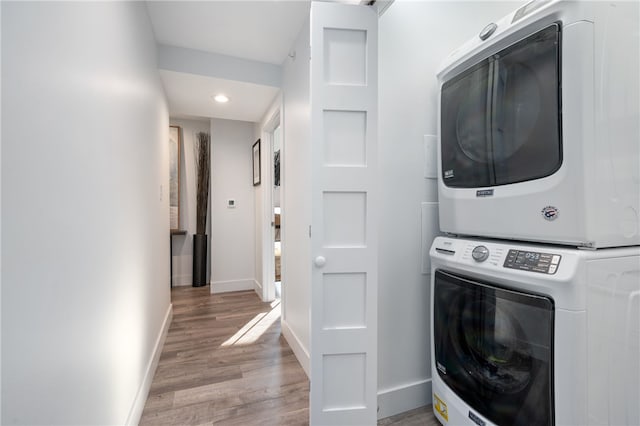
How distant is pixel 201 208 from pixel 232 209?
0.49m

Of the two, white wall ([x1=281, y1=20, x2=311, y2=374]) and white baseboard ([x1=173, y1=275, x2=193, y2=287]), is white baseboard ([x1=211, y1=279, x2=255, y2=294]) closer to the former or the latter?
white baseboard ([x1=173, y1=275, x2=193, y2=287])

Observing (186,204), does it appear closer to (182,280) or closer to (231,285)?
(182,280)

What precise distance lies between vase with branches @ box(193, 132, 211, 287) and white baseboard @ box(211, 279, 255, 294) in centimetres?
39

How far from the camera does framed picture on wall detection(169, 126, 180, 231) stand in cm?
414

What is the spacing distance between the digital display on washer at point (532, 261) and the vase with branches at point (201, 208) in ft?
12.7

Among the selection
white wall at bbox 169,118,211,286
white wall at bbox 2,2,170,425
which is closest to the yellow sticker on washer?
white wall at bbox 2,2,170,425

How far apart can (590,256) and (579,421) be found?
497mm

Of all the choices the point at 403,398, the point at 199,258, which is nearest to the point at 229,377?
the point at 403,398

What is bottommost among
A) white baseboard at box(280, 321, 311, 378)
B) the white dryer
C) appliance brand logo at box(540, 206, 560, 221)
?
white baseboard at box(280, 321, 311, 378)

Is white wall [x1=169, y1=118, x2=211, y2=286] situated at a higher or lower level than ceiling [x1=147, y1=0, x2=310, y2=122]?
lower

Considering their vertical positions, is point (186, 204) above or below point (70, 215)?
above

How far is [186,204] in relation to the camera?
4.30 metres

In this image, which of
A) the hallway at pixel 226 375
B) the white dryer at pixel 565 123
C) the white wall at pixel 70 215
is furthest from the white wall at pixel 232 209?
the white dryer at pixel 565 123

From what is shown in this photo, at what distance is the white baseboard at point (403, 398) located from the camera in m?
1.59
